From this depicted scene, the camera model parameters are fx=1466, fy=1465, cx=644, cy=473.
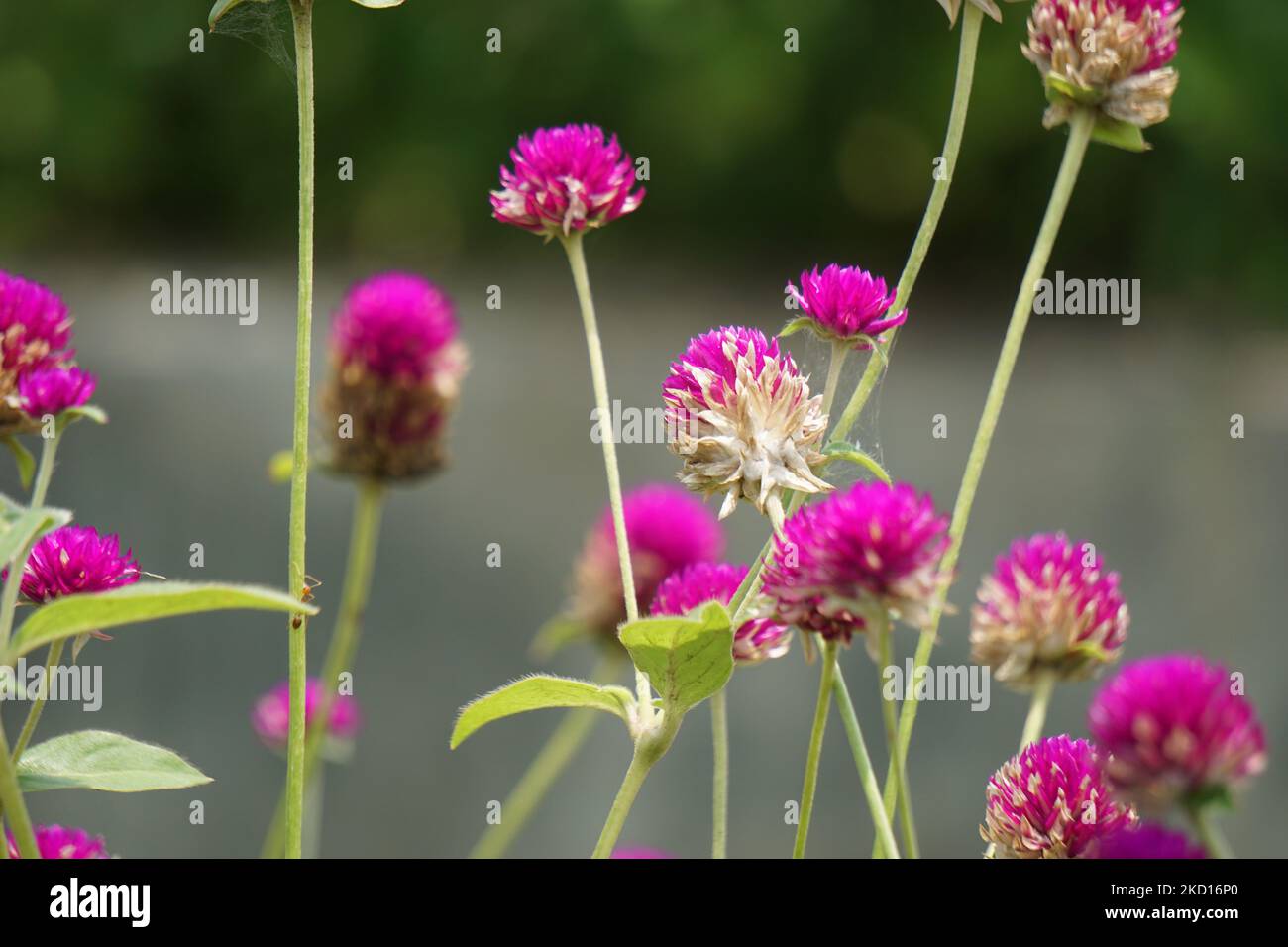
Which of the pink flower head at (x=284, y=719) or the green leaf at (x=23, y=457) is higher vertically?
the green leaf at (x=23, y=457)

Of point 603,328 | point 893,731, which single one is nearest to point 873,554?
point 893,731

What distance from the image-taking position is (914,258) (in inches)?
22.5

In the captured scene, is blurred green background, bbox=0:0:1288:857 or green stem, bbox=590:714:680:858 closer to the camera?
green stem, bbox=590:714:680:858

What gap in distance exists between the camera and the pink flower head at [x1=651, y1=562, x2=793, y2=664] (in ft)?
1.96

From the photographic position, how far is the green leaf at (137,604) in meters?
0.40

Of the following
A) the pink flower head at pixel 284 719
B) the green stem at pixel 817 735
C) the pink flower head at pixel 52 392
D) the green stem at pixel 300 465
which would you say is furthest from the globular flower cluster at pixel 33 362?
the pink flower head at pixel 284 719

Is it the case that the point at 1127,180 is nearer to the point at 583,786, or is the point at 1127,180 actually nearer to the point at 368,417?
the point at 583,786

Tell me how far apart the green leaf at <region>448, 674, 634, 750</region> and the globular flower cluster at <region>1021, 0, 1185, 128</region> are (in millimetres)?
306

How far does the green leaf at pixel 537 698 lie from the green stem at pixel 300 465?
6cm

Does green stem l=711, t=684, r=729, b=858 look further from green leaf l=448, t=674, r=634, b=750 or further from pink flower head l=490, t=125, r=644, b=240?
pink flower head l=490, t=125, r=644, b=240

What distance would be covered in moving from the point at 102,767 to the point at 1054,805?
332 mm

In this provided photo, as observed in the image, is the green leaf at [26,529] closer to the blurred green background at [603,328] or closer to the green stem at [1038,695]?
the green stem at [1038,695]

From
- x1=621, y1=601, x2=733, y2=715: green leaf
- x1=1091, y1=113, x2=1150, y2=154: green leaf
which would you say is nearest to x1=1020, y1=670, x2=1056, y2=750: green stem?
x1=621, y1=601, x2=733, y2=715: green leaf
